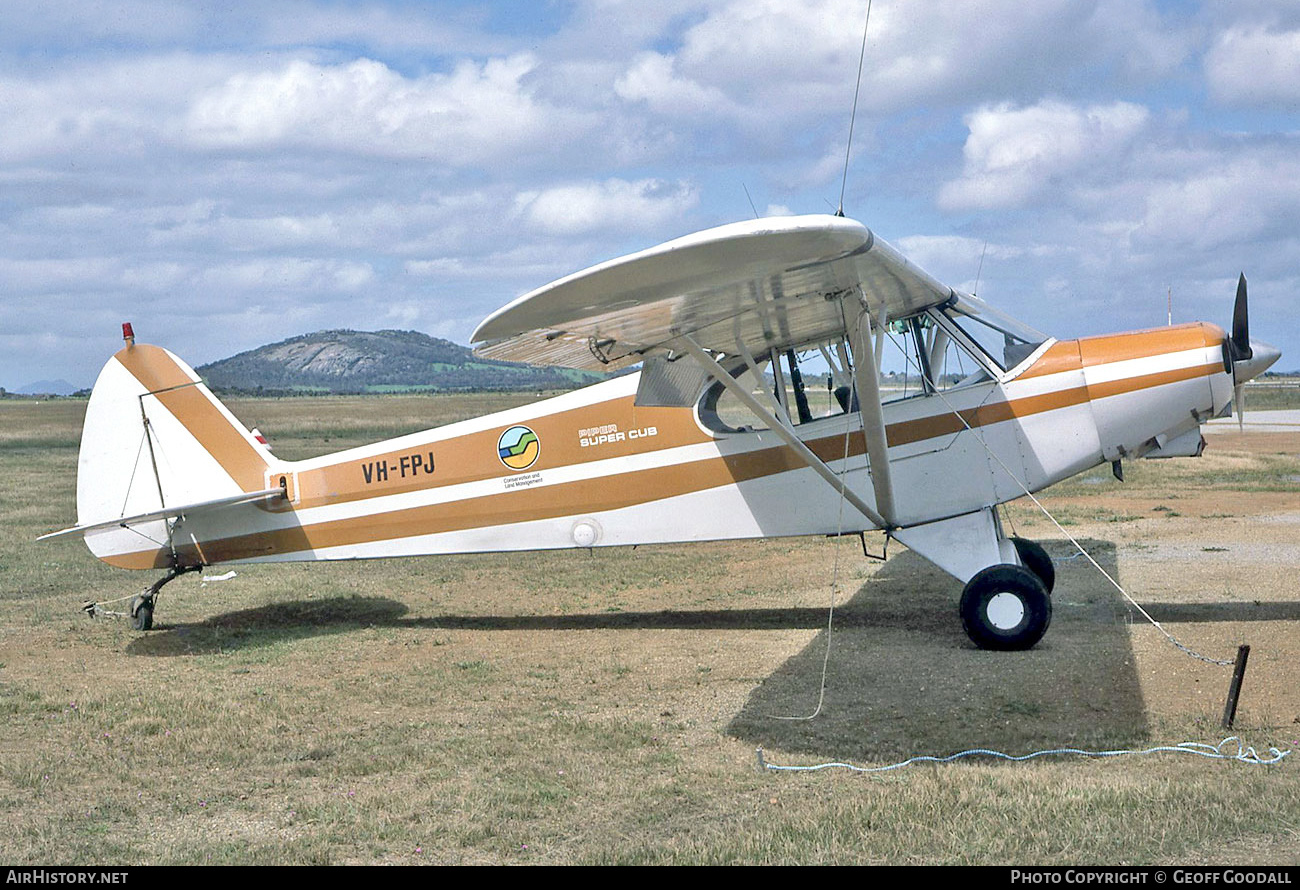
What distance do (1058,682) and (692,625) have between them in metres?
3.71

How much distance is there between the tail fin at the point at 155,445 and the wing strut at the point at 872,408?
19.3 feet

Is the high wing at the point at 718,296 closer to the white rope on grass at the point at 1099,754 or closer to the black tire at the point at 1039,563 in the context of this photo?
the white rope on grass at the point at 1099,754

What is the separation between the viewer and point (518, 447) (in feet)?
34.2

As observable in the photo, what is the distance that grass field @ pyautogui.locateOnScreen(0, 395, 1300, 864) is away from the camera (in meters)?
5.07

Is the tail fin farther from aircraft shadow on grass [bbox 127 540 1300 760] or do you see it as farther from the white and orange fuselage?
aircraft shadow on grass [bbox 127 540 1300 760]

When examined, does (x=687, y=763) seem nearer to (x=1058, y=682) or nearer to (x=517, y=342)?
(x=1058, y=682)

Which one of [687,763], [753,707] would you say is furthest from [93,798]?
[753,707]

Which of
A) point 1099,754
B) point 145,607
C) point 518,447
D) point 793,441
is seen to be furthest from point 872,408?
point 145,607

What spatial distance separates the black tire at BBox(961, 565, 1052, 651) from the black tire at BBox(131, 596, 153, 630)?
7388mm

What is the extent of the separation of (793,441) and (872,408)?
679 mm

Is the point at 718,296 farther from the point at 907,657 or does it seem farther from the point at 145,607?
the point at 145,607

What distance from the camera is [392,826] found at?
17.5 feet

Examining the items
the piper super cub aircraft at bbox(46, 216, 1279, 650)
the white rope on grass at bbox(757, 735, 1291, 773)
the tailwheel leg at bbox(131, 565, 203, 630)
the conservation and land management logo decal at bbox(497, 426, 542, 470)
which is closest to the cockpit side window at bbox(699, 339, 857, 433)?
the piper super cub aircraft at bbox(46, 216, 1279, 650)

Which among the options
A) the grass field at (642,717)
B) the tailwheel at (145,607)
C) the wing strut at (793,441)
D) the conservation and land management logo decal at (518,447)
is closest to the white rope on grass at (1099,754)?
the grass field at (642,717)
